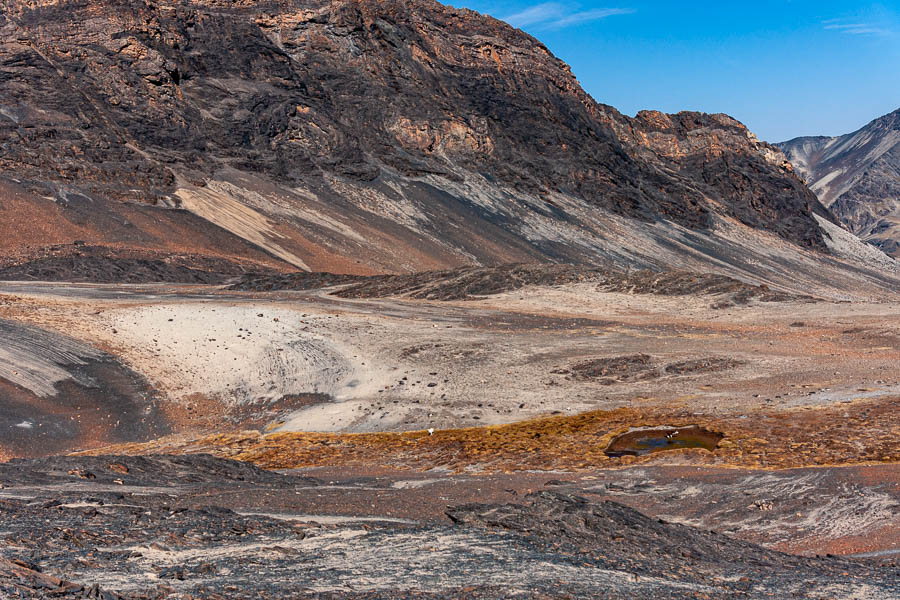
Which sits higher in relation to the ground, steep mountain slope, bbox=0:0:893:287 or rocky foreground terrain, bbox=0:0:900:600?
steep mountain slope, bbox=0:0:893:287

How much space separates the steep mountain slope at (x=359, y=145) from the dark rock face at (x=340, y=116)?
9.1 inches

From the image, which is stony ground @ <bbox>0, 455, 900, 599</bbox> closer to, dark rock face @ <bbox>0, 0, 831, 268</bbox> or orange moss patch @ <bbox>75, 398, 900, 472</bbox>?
orange moss patch @ <bbox>75, 398, 900, 472</bbox>

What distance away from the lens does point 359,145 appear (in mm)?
86062

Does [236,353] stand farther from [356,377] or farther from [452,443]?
[452,443]

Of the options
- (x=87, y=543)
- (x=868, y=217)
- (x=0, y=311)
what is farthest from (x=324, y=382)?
(x=868, y=217)

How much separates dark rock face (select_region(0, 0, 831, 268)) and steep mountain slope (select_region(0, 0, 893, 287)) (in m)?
0.23

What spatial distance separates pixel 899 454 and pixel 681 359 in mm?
9941

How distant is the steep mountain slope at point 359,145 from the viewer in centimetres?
6706

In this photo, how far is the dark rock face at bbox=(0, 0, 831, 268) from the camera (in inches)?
2793

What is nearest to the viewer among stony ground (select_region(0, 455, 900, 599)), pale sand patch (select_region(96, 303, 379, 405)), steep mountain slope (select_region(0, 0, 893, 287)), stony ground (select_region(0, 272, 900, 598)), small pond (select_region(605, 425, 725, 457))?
stony ground (select_region(0, 455, 900, 599))

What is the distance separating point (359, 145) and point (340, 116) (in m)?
5.74

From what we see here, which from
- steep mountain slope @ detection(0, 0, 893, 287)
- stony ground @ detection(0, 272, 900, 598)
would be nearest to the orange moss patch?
stony ground @ detection(0, 272, 900, 598)

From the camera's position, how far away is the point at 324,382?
79.2 ft

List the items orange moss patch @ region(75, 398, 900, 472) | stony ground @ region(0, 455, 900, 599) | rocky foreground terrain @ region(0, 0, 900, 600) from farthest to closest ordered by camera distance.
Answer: orange moss patch @ region(75, 398, 900, 472) → rocky foreground terrain @ region(0, 0, 900, 600) → stony ground @ region(0, 455, 900, 599)
